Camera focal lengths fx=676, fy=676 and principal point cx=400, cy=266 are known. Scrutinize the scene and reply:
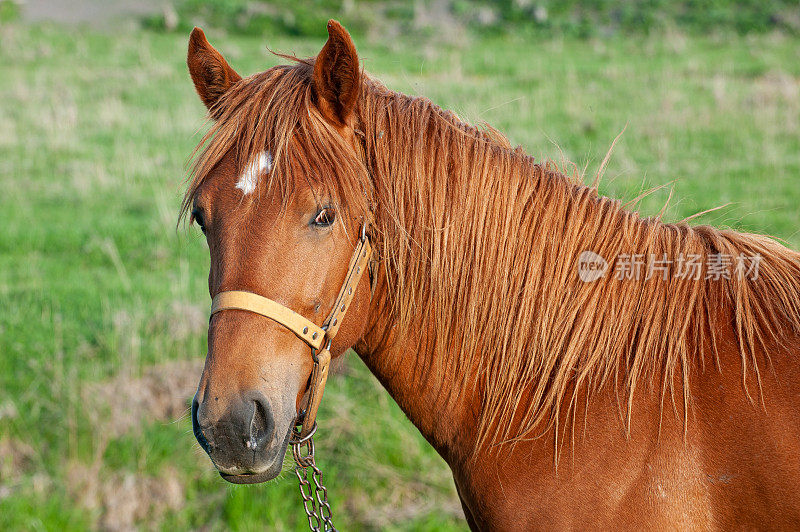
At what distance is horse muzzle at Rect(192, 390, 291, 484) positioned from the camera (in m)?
1.95

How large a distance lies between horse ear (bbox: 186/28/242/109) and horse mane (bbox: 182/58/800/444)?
0.15 metres

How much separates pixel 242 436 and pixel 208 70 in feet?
4.42

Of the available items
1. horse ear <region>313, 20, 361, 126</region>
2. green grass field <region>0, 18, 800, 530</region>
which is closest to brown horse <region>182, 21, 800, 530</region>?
horse ear <region>313, 20, 361, 126</region>

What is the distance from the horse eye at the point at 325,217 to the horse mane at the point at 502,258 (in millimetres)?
39

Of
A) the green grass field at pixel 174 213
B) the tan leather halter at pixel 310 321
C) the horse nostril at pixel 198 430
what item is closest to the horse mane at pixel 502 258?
the tan leather halter at pixel 310 321

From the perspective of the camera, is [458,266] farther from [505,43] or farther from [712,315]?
[505,43]

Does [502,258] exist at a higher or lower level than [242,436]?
higher

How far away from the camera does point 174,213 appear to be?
8.97 m

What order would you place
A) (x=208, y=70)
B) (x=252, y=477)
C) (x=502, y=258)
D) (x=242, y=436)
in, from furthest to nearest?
(x=208, y=70)
(x=502, y=258)
(x=252, y=477)
(x=242, y=436)

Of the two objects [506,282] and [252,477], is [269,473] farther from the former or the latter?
[506,282]

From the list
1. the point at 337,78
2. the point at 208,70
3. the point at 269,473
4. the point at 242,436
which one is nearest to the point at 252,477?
the point at 269,473

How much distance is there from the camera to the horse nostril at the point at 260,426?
1.97 m

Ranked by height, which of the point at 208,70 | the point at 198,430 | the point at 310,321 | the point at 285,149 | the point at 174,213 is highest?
the point at 208,70

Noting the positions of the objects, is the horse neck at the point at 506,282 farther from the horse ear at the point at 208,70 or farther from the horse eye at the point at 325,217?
the horse ear at the point at 208,70
